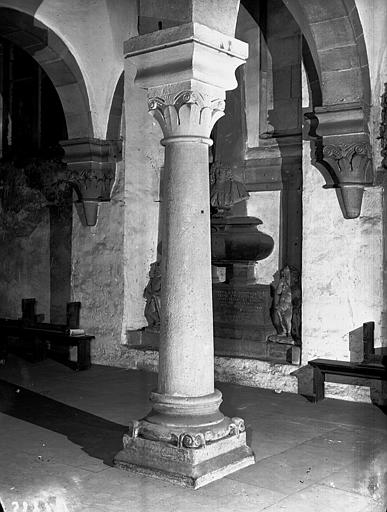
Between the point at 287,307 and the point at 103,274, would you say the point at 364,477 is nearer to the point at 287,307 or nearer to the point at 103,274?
the point at 287,307

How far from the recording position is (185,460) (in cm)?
416

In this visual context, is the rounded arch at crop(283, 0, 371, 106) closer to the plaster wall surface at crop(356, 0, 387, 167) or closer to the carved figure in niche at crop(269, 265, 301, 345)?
the plaster wall surface at crop(356, 0, 387, 167)

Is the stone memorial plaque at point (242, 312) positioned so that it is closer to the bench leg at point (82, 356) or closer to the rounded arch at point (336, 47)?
the bench leg at point (82, 356)

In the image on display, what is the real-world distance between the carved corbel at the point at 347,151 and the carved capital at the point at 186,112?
2.18m

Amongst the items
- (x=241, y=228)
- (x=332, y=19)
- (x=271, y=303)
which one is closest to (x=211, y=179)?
(x=241, y=228)

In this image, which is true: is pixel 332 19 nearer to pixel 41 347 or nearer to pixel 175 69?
pixel 175 69

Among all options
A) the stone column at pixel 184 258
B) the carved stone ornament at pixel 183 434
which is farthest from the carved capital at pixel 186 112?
the carved stone ornament at pixel 183 434

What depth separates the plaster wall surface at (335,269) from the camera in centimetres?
644

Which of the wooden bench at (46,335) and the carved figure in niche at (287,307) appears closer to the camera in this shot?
the carved figure in niche at (287,307)

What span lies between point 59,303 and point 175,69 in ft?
18.1

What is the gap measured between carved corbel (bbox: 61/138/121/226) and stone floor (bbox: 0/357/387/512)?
222 cm

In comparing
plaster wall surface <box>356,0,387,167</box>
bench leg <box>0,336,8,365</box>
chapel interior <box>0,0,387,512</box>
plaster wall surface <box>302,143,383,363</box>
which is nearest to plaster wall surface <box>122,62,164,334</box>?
chapel interior <box>0,0,387,512</box>

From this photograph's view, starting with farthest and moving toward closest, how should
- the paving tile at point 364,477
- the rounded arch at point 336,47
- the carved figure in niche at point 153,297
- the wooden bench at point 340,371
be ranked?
1. the carved figure in niche at point 153,297
2. the rounded arch at point 336,47
3. the wooden bench at point 340,371
4. the paving tile at point 364,477

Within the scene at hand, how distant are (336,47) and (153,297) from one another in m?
3.42
